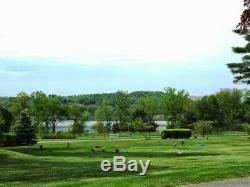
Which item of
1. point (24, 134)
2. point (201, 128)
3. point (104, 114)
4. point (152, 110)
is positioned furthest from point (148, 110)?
point (24, 134)

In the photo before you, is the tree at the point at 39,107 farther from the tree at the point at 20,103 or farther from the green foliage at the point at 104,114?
the green foliage at the point at 104,114

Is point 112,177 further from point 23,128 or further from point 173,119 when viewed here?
point 173,119

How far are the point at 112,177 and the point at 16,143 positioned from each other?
2937 centimetres

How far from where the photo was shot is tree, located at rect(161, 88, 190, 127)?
7631 centimetres

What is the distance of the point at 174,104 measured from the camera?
250 feet

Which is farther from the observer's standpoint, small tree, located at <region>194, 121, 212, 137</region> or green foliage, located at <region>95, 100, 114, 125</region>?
green foliage, located at <region>95, 100, 114, 125</region>

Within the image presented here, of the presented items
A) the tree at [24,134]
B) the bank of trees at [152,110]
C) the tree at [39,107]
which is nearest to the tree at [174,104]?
the bank of trees at [152,110]

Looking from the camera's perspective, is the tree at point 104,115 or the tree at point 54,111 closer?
the tree at point 54,111

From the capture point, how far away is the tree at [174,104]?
7631 centimetres

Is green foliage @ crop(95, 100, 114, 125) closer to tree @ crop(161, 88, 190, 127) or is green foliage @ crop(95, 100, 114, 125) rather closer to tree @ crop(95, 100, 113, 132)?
tree @ crop(95, 100, 113, 132)

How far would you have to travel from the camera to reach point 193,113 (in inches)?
3137

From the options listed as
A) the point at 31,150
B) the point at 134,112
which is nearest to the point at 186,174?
the point at 31,150

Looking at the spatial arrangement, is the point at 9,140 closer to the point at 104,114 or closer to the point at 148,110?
the point at 104,114

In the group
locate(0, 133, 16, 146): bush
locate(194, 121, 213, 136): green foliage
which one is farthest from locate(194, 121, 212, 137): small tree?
locate(0, 133, 16, 146): bush
